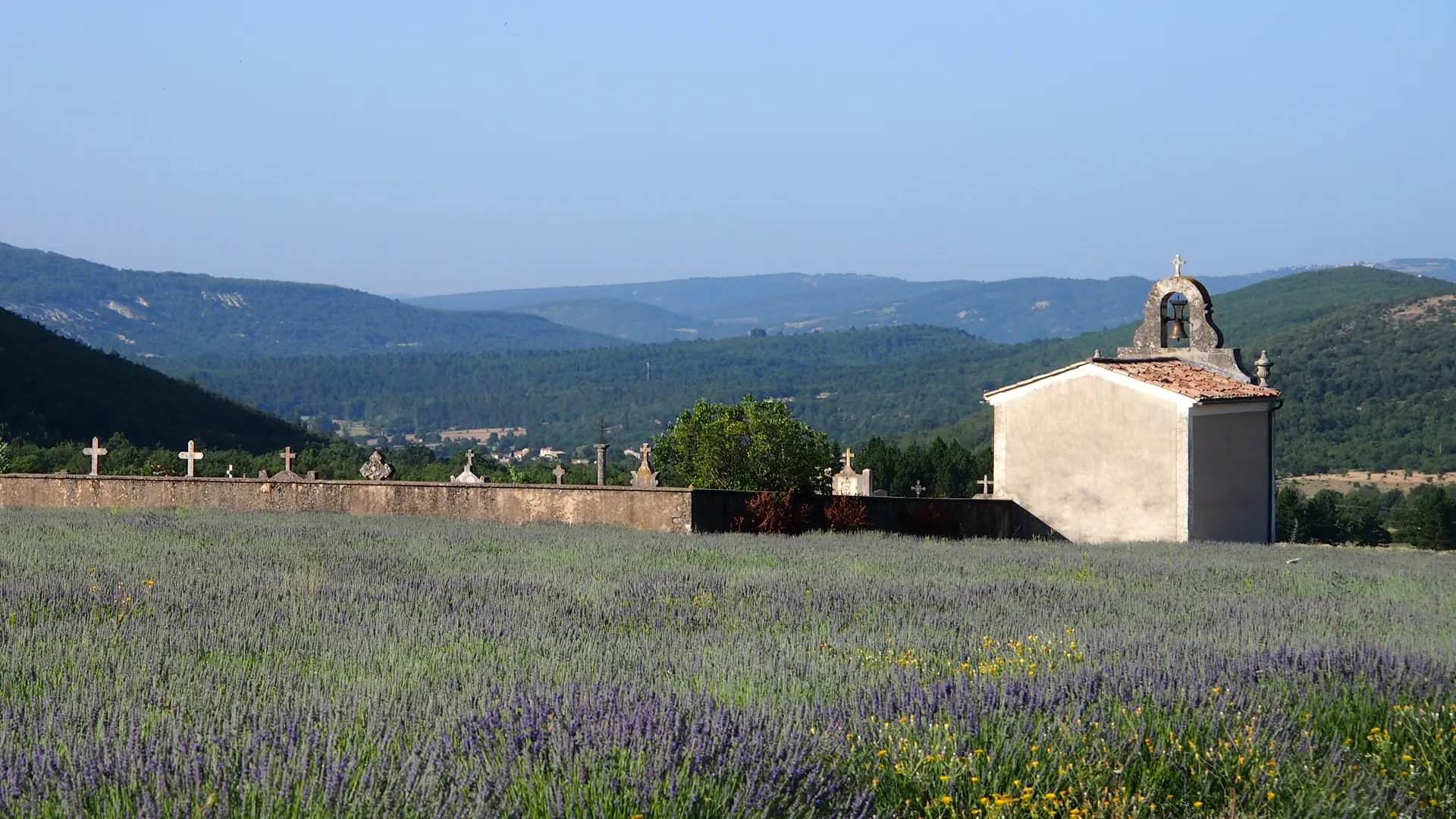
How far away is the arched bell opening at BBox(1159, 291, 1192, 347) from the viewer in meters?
31.2

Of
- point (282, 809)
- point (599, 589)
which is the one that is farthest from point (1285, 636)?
point (282, 809)

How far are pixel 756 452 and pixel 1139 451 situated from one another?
7.21 meters

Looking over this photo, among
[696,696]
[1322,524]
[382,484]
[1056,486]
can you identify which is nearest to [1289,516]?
[1322,524]

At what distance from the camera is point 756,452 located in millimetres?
26312

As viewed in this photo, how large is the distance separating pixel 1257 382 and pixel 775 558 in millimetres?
20099

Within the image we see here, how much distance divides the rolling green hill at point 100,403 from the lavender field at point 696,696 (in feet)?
216

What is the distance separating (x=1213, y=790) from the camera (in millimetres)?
6172

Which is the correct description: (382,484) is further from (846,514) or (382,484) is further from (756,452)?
(846,514)

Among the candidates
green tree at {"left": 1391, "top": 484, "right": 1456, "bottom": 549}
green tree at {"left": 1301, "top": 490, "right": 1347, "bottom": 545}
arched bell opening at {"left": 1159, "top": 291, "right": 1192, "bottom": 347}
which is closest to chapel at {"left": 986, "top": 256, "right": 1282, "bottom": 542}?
arched bell opening at {"left": 1159, "top": 291, "right": 1192, "bottom": 347}

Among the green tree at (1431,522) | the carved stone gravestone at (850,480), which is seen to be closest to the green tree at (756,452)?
the carved stone gravestone at (850,480)

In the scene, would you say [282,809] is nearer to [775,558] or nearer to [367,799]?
[367,799]

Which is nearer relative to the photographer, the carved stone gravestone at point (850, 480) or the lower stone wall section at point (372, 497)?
the lower stone wall section at point (372, 497)

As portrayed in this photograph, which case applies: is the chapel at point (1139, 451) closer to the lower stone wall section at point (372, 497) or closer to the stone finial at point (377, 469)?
the lower stone wall section at point (372, 497)

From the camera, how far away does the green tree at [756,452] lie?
2609 centimetres
